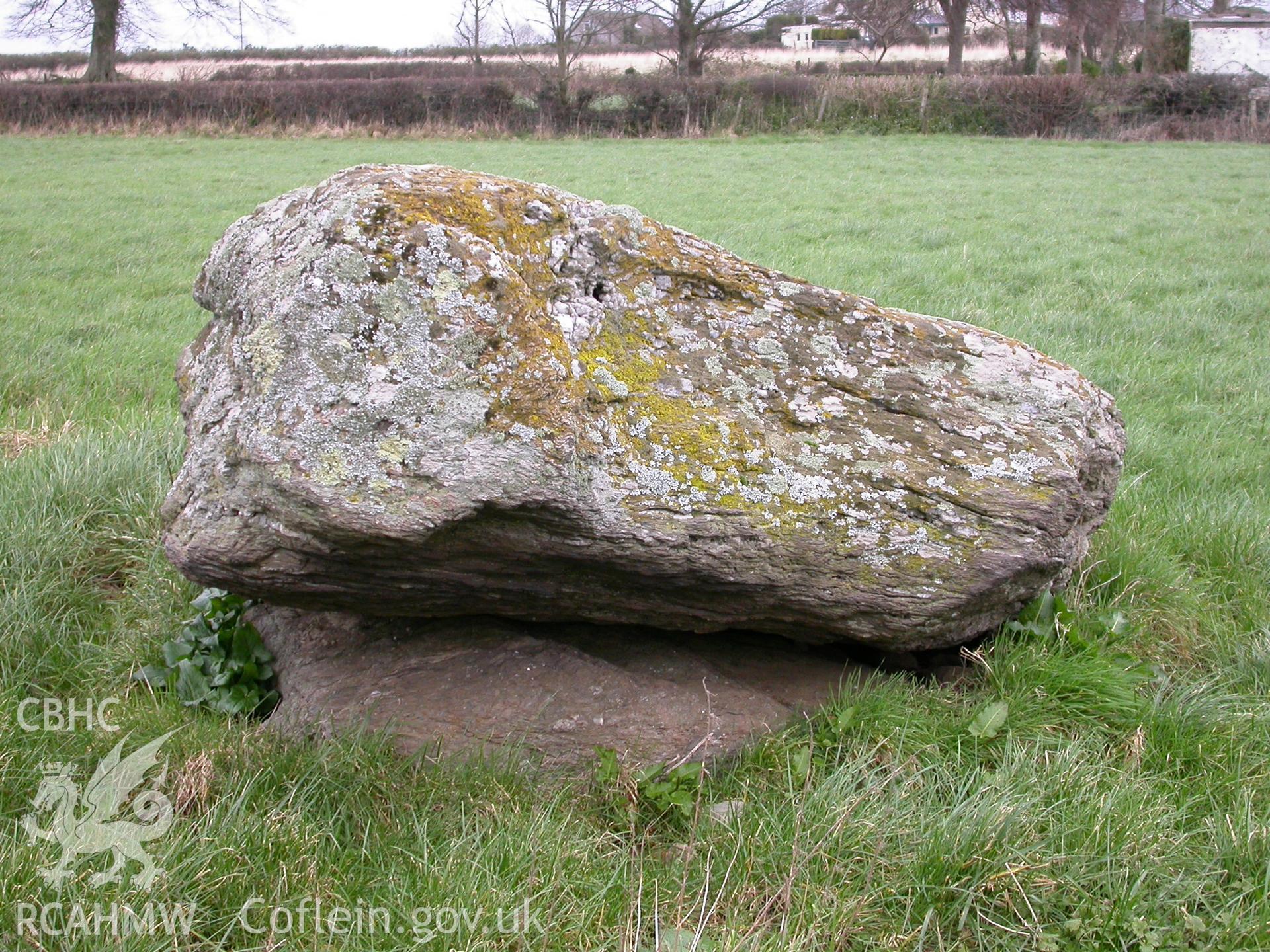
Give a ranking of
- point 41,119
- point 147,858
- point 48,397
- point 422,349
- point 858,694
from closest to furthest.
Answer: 1. point 147,858
2. point 422,349
3. point 858,694
4. point 48,397
5. point 41,119

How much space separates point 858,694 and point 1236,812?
3.66 feet

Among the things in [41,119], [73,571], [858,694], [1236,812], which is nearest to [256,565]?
[73,571]

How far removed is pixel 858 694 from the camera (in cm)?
313

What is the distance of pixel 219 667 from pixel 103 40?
4536 cm

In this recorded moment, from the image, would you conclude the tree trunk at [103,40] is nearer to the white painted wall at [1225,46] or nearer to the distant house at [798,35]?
the white painted wall at [1225,46]

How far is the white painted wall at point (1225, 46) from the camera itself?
1554 inches

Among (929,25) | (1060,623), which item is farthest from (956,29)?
(1060,623)

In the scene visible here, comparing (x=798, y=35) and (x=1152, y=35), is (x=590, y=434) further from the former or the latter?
(x=798, y=35)

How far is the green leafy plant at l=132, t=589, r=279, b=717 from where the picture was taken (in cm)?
320

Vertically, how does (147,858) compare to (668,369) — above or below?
below

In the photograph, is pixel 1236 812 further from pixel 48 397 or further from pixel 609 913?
pixel 48 397

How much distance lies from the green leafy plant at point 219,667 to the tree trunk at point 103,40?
43.9 meters

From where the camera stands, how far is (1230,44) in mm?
39531

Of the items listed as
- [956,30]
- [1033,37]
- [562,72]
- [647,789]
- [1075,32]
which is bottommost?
[647,789]
